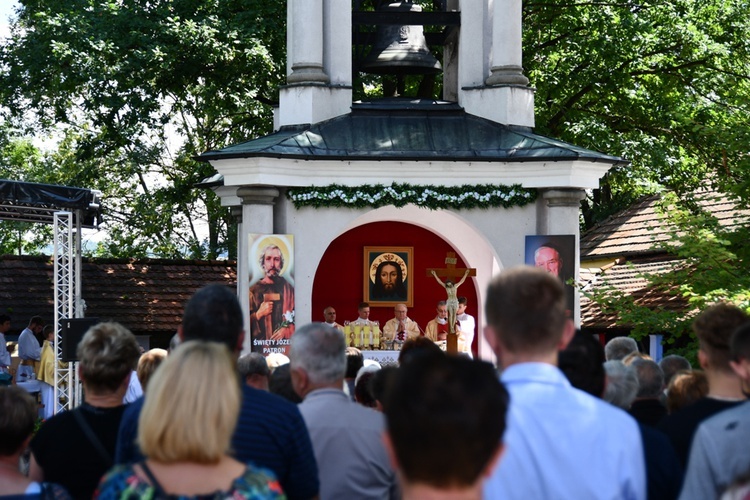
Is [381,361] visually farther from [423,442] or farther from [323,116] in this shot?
[423,442]

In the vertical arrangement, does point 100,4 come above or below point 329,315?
above

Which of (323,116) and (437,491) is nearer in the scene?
(437,491)

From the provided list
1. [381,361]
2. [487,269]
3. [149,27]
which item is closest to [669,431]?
[381,361]

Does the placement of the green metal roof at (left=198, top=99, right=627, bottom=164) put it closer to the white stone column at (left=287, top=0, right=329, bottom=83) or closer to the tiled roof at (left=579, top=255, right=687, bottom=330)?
the white stone column at (left=287, top=0, right=329, bottom=83)

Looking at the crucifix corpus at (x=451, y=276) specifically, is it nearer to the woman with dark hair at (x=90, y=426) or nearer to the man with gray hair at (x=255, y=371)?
the man with gray hair at (x=255, y=371)

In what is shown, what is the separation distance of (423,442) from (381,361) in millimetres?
16353

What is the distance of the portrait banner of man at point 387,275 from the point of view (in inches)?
910

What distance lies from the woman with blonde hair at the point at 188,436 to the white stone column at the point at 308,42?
15.9 m

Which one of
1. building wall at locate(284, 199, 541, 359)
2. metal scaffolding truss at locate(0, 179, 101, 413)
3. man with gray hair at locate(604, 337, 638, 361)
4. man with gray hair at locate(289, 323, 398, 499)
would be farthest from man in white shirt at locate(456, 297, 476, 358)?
man with gray hair at locate(289, 323, 398, 499)

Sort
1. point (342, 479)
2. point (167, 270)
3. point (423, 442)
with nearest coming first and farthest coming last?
point (423, 442) → point (342, 479) → point (167, 270)

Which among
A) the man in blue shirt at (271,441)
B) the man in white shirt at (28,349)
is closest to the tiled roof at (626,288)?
the man in white shirt at (28,349)

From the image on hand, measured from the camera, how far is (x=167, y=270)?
30.0 metres

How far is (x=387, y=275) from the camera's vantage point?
23.2 metres

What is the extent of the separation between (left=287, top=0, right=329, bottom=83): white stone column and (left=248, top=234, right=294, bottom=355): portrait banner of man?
8.59 feet
